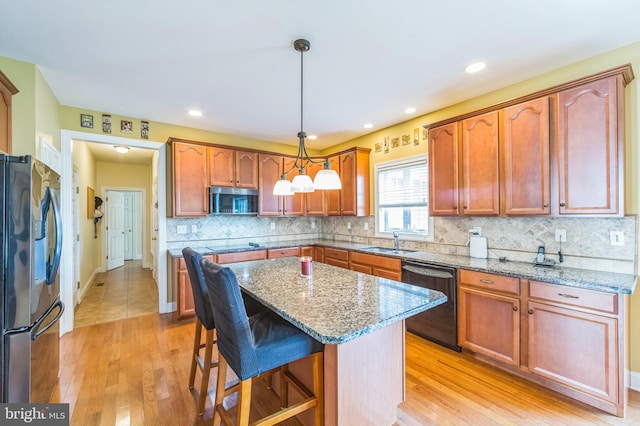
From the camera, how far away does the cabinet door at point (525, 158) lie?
7.70 feet

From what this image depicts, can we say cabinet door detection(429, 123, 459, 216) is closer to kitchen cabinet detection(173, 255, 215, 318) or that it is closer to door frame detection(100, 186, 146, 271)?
kitchen cabinet detection(173, 255, 215, 318)

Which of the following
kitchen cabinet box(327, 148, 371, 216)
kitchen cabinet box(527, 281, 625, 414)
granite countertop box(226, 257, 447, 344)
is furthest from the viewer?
kitchen cabinet box(327, 148, 371, 216)

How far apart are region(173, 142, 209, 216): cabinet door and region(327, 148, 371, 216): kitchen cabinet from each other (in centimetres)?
203

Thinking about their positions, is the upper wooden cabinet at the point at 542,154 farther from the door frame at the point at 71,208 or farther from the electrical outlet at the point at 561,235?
the door frame at the point at 71,208

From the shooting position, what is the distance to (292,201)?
4789 millimetres

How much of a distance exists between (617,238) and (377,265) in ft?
7.03

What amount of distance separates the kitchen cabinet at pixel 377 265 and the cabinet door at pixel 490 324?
2.55ft

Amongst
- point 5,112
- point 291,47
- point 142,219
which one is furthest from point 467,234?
point 142,219

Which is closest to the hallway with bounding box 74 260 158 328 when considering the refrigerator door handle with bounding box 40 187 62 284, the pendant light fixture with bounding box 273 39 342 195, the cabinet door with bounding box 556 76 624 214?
the refrigerator door handle with bounding box 40 187 62 284

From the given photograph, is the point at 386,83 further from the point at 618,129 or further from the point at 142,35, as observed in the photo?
the point at 142,35

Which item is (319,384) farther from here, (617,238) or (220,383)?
(617,238)

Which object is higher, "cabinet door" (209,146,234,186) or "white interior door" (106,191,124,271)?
"cabinet door" (209,146,234,186)

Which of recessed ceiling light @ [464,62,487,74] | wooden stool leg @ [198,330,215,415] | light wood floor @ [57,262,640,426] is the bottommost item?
light wood floor @ [57,262,640,426]

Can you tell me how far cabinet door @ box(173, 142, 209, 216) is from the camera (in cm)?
372
